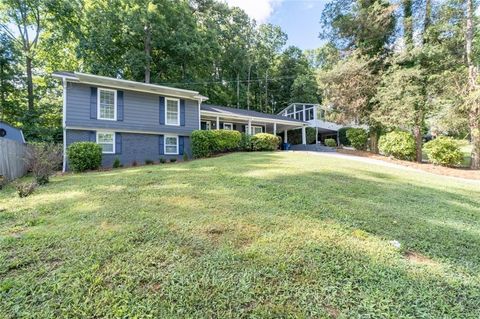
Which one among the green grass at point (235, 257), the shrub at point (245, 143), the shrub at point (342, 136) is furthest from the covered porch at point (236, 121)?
the green grass at point (235, 257)

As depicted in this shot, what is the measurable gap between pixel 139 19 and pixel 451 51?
21.3 metres

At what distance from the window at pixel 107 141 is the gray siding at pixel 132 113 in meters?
0.41

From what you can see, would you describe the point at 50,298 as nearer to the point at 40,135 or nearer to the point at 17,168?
the point at 17,168

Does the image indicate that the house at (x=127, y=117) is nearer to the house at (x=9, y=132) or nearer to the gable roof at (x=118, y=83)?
the gable roof at (x=118, y=83)

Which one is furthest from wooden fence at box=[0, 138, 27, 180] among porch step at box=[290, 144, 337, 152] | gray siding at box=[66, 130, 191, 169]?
porch step at box=[290, 144, 337, 152]

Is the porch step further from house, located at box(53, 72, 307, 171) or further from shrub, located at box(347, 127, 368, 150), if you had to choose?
house, located at box(53, 72, 307, 171)

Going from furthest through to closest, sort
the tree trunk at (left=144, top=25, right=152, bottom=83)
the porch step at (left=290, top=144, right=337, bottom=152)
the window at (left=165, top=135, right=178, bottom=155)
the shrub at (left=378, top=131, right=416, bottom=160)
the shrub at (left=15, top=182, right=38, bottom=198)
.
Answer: the tree trunk at (left=144, top=25, right=152, bottom=83)
the porch step at (left=290, top=144, right=337, bottom=152)
the shrub at (left=378, top=131, right=416, bottom=160)
the window at (left=165, top=135, right=178, bottom=155)
the shrub at (left=15, top=182, right=38, bottom=198)

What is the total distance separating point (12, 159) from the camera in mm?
8391

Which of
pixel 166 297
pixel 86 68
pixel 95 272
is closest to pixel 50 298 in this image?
pixel 95 272

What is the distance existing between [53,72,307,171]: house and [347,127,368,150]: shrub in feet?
38.8

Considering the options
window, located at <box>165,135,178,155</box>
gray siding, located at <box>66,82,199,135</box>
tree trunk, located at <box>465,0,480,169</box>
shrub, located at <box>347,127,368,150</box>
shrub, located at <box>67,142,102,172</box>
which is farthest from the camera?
shrub, located at <box>347,127,368,150</box>

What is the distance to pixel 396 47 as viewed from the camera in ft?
53.9

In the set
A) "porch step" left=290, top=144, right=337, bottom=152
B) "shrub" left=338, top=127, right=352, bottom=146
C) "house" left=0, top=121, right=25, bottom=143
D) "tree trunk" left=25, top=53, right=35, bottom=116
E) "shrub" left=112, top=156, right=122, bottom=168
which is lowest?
"shrub" left=112, top=156, right=122, bottom=168

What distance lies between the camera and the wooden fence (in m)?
7.72
